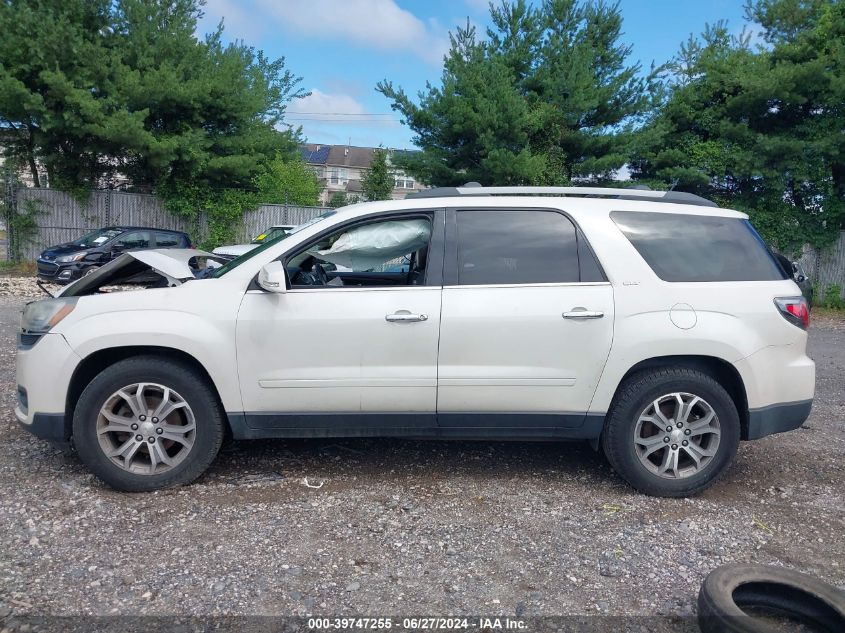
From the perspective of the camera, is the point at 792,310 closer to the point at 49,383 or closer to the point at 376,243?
the point at 376,243

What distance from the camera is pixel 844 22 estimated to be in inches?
624

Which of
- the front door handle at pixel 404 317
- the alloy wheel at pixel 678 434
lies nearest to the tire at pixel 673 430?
the alloy wheel at pixel 678 434

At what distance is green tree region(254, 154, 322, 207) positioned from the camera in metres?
22.7

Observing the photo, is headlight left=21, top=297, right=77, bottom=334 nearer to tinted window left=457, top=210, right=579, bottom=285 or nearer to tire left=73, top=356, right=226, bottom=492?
tire left=73, top=356, right=226, bottom=492

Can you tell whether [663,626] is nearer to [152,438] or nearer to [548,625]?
[548,625]

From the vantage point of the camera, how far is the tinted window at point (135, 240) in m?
16.1

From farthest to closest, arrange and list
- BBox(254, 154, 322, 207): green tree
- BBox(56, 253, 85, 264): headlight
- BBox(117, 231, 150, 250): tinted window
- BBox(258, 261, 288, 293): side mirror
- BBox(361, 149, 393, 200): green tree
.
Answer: BBox(361, 149, 393, 200): green tree
BBox(254, 154, 322, 207): green tree
BBox(117, 231, 150, 250): tinted window
BBox(56, 253, 85, 264): headlight
BBox(258, 261, 288, 293): side mirror

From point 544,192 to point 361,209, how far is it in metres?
1.22

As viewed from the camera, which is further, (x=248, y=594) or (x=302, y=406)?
(x=302, y=406)

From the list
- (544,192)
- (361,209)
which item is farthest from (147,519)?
(544,192)

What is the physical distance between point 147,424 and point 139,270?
1.25 metres

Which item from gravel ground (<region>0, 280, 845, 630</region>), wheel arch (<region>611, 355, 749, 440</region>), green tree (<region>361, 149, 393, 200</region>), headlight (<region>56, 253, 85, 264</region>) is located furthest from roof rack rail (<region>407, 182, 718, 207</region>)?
green tree (<region>361, 149, 393, 200</region>)

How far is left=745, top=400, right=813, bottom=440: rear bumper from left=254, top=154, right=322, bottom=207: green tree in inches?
773

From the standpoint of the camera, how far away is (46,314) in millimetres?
3893
